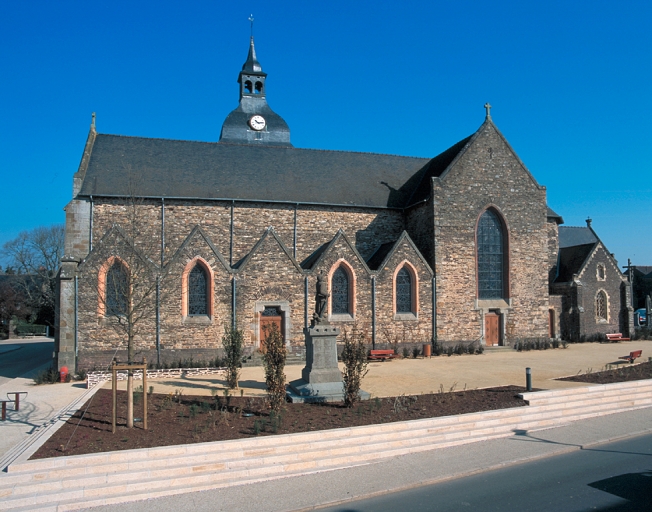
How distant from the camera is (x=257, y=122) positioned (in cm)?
3612

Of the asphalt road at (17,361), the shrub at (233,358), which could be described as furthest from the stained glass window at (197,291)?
the asphalt road at (17,361)

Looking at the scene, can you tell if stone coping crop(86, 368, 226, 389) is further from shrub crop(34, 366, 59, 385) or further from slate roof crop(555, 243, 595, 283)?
slate roof crop(555, 243, 595, 283)

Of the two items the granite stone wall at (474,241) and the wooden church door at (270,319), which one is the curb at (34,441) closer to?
the wooden church door at (270,319)

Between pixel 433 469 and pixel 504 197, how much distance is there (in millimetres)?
19553

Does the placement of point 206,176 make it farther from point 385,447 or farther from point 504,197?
point 385,447

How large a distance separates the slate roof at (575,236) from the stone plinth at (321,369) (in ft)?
92.3

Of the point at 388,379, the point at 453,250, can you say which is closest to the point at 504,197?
the point at 453,250

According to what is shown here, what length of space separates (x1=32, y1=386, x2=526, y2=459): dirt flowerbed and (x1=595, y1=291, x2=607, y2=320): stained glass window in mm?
19342

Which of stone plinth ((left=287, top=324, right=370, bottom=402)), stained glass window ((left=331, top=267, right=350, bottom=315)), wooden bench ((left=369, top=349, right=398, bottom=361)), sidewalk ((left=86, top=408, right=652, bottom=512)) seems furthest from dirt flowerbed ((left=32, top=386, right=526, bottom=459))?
stained glass window ((left=331, top=267, right=350, bottom=315))

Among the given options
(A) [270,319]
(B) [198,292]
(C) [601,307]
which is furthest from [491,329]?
(B) [198,292]

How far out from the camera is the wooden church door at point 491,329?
→ 24.6 meters

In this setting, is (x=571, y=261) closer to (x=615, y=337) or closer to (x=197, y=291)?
(x=615, y=337)

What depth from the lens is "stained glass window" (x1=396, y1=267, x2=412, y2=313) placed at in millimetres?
23203

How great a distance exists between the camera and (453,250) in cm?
2406
